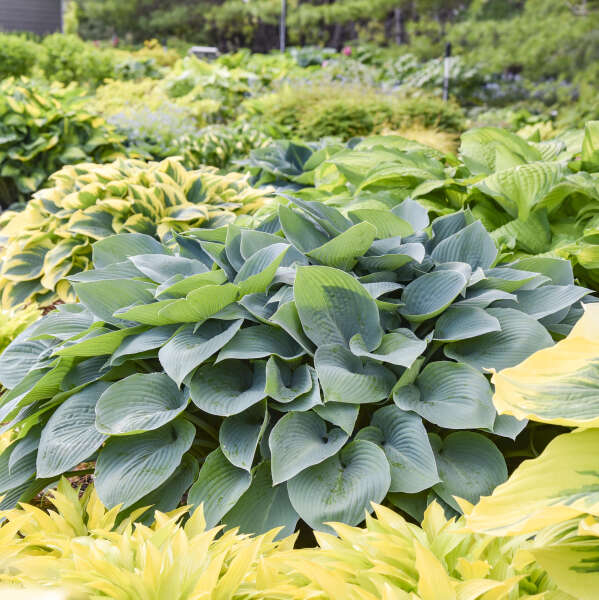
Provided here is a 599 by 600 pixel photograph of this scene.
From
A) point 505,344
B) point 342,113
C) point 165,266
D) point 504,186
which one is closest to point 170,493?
point 165,266

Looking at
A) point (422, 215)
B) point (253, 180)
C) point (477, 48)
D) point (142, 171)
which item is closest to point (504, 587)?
point (422, 215)

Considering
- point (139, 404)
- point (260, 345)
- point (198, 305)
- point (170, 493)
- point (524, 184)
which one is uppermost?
point (524, 184)

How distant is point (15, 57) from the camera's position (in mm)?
9445

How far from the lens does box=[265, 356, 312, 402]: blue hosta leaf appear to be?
1.56 m

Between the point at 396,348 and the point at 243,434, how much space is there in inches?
18.2

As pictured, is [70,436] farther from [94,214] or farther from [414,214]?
[94,214]

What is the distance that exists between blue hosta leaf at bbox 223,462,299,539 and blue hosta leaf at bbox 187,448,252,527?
2.0 inches

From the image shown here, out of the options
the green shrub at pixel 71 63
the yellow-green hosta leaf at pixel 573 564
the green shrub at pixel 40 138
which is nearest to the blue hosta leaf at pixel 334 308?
the yellow-green hosta leaf at pixel 573 564

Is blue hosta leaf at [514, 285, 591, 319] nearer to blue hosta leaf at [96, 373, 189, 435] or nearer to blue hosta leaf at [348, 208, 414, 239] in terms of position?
blue hosta leaf at [348, 208, 414, 239]

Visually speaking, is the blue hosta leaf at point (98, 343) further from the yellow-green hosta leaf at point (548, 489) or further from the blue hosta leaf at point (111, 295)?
the yellow-green hosta leaf at point (548, 489)

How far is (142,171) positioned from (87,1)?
26.1 m

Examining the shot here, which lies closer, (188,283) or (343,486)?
(343,486)

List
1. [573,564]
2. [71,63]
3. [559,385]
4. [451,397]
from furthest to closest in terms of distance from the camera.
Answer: [71,63] < [451,397] < [559,385] < [573,564]

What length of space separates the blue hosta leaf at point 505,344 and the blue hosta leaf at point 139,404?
0.76m
